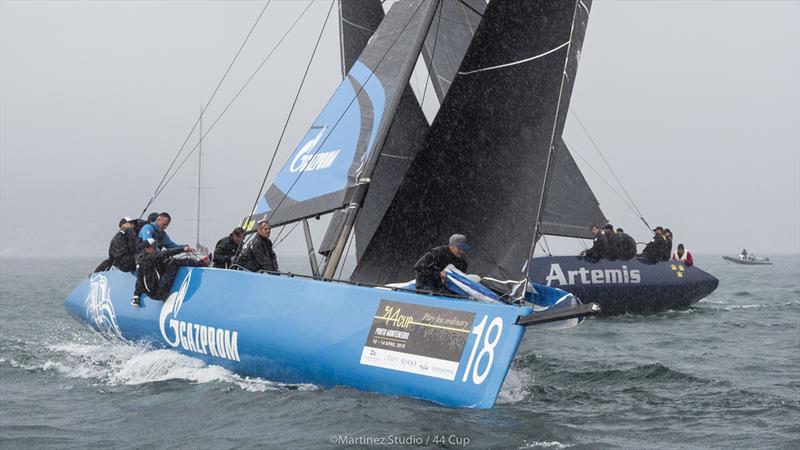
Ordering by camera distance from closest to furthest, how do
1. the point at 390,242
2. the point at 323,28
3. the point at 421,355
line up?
1. the point at 421,355
2. the point at 390,242
3. the point at 323,28

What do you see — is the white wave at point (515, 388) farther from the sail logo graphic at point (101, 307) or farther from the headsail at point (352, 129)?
the sail logo graphic at point (101, 307)

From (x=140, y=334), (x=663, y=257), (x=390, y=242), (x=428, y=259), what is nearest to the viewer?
(x=428, y=259)

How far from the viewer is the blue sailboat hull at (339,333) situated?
6293 mm

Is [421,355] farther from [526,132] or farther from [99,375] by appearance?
[99,375]

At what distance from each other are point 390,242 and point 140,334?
10.4ft

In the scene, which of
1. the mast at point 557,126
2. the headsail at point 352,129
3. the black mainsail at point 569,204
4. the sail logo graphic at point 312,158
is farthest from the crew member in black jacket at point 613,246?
the mast at point 557,126

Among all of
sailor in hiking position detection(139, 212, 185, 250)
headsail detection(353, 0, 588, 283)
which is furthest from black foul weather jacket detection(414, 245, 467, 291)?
sailor in hiking position detection(139, 212, 185, 250)

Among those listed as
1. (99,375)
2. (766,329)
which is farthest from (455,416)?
(766,329)

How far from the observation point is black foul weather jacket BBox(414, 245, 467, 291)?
23.2ft

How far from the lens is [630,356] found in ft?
33.5

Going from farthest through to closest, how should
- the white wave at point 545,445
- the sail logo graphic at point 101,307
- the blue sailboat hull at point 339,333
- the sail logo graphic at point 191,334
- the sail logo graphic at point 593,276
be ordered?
the sail logo graphic at point 593,276
the sail logo graphic at point 101,307
the sail logo graphic at point 191,334
the blue sailboat hull at point 339,333
the white wave at point 545,445

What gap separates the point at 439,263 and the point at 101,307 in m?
5.29

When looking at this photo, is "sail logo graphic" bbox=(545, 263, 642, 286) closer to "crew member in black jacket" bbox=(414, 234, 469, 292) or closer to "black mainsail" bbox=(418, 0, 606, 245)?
"black mainsail" bbox=(418, 0, 606, 245)

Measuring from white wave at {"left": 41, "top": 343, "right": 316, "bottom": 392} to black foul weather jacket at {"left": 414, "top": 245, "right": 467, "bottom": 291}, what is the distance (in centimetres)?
132
